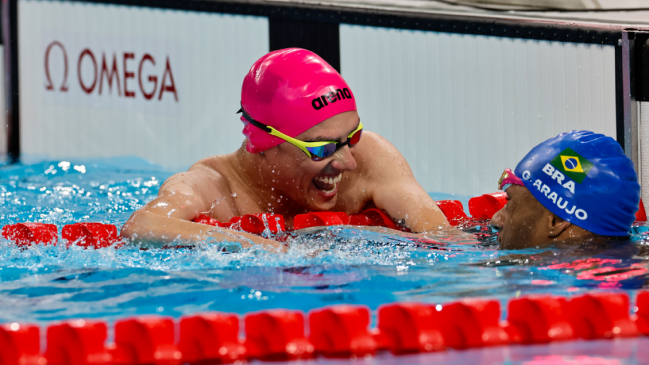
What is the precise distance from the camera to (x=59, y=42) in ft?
22.3

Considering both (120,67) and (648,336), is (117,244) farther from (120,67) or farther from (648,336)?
(120,67)

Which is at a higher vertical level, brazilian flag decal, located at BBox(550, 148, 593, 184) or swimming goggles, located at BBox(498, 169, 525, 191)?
brazilian flag decal, located at BBox(550, 148, 593, 184)

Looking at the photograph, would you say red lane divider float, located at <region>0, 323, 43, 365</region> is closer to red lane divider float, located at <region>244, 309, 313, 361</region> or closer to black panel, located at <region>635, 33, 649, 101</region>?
red lane divider float, located at <region>244, 309, 313, 361</region>

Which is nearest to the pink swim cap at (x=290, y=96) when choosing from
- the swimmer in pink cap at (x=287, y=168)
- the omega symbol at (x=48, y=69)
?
the swimmer in pink cap at (x=287, y=168)

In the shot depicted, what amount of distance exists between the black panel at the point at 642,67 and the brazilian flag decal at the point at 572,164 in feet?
11.4

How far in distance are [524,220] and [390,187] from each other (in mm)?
902

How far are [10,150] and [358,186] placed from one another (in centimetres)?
475

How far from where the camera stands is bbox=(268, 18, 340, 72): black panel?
657 centimetres

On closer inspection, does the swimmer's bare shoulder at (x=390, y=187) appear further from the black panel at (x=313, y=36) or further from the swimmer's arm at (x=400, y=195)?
the black panel at (x=313, y=36)

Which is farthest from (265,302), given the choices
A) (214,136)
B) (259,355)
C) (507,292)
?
(214,136)

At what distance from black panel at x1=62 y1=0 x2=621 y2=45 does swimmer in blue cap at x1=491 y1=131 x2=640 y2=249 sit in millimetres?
3863

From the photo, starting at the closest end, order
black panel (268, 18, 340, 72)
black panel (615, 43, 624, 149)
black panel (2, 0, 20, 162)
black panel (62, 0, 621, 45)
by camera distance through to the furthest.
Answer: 1. black panel (615, 43, 624, 149)
2. black panel (62, 0, 621, 45)
3. black panel (268, 18, 340, 72)
4. black panel (2, 0, 20, 162)

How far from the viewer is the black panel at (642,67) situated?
5.62 m

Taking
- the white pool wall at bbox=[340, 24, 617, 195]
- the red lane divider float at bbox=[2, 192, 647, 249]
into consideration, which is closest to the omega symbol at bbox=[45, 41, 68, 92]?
the white pool wall at bbox=[340, 24, 617, 195]
